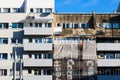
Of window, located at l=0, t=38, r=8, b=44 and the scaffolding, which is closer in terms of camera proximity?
the scaffolding

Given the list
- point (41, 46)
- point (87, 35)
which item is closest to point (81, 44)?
point (87, 35)

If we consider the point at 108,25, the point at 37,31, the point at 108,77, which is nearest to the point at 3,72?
the point at 37,31

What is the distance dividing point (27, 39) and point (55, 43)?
4589 millimetres

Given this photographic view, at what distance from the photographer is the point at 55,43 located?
2940 inches

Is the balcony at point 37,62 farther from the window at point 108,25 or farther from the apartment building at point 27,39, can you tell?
the window at point 108,25

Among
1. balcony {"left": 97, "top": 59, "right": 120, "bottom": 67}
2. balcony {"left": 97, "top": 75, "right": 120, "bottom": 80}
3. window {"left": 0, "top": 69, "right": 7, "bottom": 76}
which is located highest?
balcony {"left": 97, "top": 59, "right": 120, "bottom": 67}

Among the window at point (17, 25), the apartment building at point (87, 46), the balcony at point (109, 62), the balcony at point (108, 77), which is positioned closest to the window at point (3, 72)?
the window at point (17, 25)

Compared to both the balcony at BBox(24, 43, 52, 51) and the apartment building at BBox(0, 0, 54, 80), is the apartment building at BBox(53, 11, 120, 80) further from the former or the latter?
the apartment building at BBox(0, 0, 54, 80)

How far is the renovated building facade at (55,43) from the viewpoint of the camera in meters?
73.2

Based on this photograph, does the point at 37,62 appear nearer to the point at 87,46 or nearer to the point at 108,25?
the point at 87,46

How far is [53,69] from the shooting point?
7319 cm

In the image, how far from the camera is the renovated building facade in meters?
73.2

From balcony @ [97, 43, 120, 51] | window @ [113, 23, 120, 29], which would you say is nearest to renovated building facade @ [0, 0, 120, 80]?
balcony @ [97, 43, 120, 51]

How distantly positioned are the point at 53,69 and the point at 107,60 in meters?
8.75
